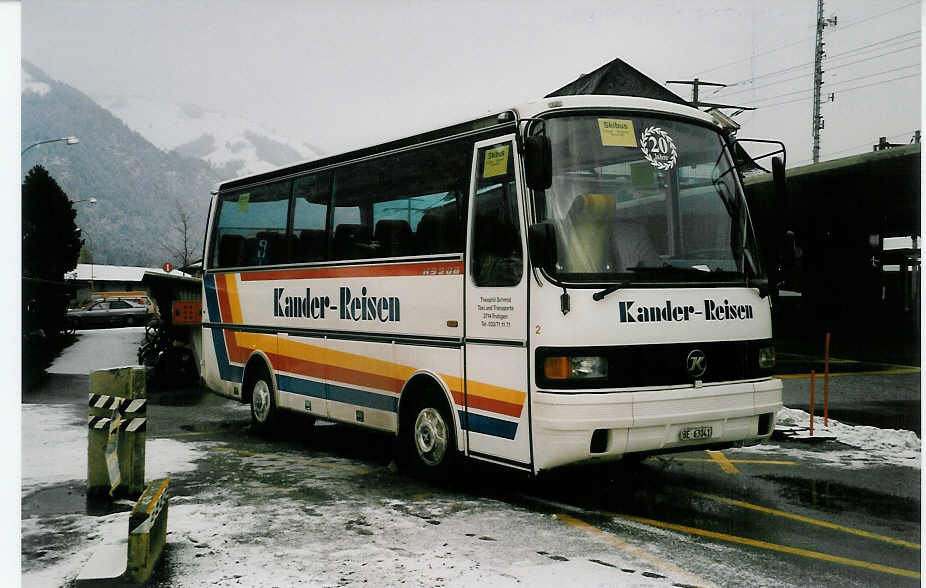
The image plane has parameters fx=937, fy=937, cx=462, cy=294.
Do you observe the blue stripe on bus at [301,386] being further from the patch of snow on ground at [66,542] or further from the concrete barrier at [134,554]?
the concrete barrier at [134,554]

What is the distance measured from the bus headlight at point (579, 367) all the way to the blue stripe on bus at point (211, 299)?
6479 mm

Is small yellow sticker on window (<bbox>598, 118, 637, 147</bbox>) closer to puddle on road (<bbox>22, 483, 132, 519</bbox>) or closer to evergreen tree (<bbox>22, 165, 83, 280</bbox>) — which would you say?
puddle on road (<bbox>22, 483, 132, 519</bbox>)

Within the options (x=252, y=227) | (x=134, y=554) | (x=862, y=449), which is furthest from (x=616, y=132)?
(x=252, y=227)

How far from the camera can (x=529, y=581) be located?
5293mm

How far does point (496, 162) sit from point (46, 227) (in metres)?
40.8

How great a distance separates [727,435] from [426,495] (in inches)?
94.3

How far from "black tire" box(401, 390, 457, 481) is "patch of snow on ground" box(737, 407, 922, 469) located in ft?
12.2

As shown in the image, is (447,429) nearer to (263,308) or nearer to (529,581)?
(529,581)

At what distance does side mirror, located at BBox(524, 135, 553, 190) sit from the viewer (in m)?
6.45

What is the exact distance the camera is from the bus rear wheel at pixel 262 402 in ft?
34.9

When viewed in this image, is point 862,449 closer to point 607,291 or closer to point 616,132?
point 607,291

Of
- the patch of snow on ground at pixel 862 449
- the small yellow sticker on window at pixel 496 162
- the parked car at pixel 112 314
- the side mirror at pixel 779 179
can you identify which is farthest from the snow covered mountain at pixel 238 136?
the parked car at pixel 112 314

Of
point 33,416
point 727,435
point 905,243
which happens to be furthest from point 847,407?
point 905,243

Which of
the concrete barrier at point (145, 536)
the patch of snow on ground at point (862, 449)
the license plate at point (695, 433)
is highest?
the license plate at point (695, 433)
